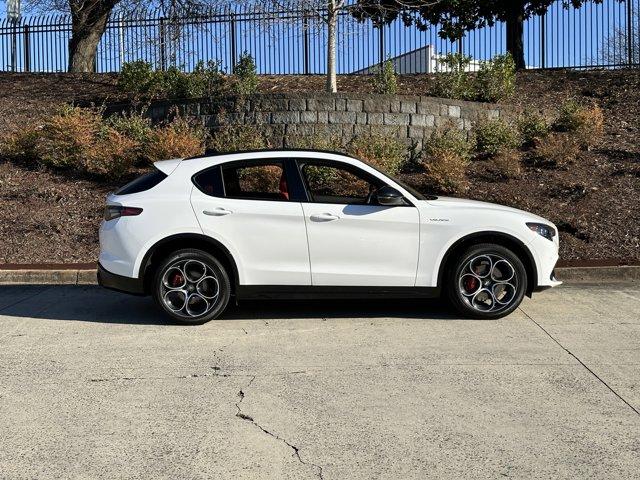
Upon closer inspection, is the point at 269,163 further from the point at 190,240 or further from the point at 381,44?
the point at 381,44

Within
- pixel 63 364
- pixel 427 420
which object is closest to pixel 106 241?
pixel 63 364


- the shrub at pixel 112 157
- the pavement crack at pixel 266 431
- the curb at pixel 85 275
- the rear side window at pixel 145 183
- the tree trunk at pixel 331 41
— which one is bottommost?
the pavement crack at pixel 266 431

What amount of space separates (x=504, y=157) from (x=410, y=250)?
7128 millimetres

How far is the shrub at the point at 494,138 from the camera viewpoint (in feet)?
49.0

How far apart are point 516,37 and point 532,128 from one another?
590 centimetres

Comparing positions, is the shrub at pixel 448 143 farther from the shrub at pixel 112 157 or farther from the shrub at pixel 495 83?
the shrub at pixel 112 157

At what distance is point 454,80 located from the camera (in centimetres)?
1653

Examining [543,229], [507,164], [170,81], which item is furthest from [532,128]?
[543,229]

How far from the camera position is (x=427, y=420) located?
4.96 m

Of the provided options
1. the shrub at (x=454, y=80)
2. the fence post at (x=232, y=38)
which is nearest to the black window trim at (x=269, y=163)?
the shrub at (x=454, y=80)

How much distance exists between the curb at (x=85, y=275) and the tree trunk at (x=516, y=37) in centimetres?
1118

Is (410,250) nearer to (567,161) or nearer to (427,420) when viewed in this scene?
(427,420)

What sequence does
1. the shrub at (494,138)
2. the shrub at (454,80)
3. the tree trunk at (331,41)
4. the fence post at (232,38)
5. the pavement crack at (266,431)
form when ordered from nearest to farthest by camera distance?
the pavement crack at (266,431)
the shrub at (494,138)
the tree trunk at (331,41)
the shrub at (454,80)
the fence post at (232,38)

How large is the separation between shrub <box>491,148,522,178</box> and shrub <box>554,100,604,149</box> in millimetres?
1484
